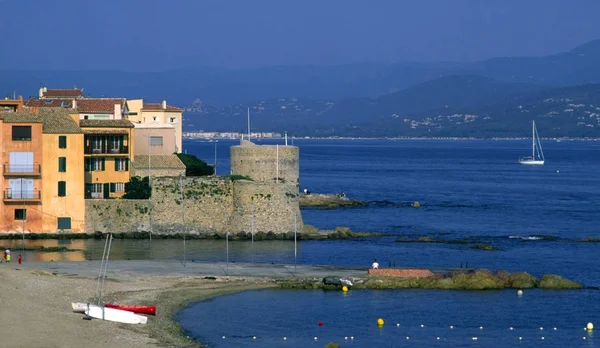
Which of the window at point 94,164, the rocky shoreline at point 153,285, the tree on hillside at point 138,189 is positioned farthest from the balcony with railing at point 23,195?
the rocky shoreline at point 153,285

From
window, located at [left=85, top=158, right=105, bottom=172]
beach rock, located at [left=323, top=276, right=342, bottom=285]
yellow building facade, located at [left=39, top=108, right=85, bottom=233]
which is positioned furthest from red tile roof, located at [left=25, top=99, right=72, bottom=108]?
beach rock, located at [left=323, top=276, right=342, bottom=285]

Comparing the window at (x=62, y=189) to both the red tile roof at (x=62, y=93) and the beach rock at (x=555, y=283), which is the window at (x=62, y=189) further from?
the red tile roof at (x=62, y=93)

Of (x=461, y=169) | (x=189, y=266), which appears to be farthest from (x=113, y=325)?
(x=461, y=169)

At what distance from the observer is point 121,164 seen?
210ft

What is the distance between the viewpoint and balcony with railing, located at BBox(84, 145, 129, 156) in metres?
62.5

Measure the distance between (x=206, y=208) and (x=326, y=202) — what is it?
3027 cm

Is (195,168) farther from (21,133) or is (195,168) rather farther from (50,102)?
(50,102)

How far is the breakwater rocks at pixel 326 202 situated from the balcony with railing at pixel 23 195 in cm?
3274

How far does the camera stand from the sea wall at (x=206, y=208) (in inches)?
2399

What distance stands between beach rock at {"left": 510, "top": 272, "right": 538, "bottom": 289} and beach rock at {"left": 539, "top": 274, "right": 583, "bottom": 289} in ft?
1.07

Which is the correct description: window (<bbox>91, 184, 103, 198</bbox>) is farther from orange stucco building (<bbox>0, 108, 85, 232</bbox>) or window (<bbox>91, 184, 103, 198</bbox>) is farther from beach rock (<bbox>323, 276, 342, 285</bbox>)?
beach rock (<bbox>323, 276, 342, 285</bbox>)

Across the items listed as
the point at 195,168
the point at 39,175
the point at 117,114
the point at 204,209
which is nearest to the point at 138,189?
the point at 204,209

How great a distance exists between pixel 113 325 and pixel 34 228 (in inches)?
876

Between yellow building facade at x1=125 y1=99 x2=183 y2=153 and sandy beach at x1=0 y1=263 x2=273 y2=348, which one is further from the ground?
yellow building facade at x1=125 y1=99 x2=183 y2=153
